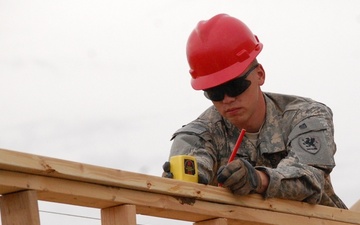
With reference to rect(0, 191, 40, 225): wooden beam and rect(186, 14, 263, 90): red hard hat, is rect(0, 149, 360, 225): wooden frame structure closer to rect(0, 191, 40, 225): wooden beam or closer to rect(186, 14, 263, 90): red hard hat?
rect(0, 191, 40, 225): wooden beam

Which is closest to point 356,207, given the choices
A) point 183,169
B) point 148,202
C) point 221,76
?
point 221,76

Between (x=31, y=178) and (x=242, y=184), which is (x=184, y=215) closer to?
(x=242, y=184)

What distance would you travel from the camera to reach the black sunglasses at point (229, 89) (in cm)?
631

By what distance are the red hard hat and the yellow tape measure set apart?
0.62m

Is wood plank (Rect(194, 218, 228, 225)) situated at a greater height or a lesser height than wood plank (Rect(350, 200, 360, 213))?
lesser

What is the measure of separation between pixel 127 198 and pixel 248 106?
1547 mm

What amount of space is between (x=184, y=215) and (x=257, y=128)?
1.34 metres

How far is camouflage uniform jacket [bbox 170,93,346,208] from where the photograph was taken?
6258 millimetres

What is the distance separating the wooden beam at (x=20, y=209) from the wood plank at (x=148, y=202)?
53 mm

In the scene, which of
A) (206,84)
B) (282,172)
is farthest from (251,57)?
(282,172)

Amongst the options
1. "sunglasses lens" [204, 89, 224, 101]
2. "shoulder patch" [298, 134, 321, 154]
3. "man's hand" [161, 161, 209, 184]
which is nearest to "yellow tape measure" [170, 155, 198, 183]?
"man's hand" [161, 161, 209, 184]

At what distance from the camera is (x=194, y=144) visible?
6.72m

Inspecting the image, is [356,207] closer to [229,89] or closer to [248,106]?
[248,106]

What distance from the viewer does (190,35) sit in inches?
256
